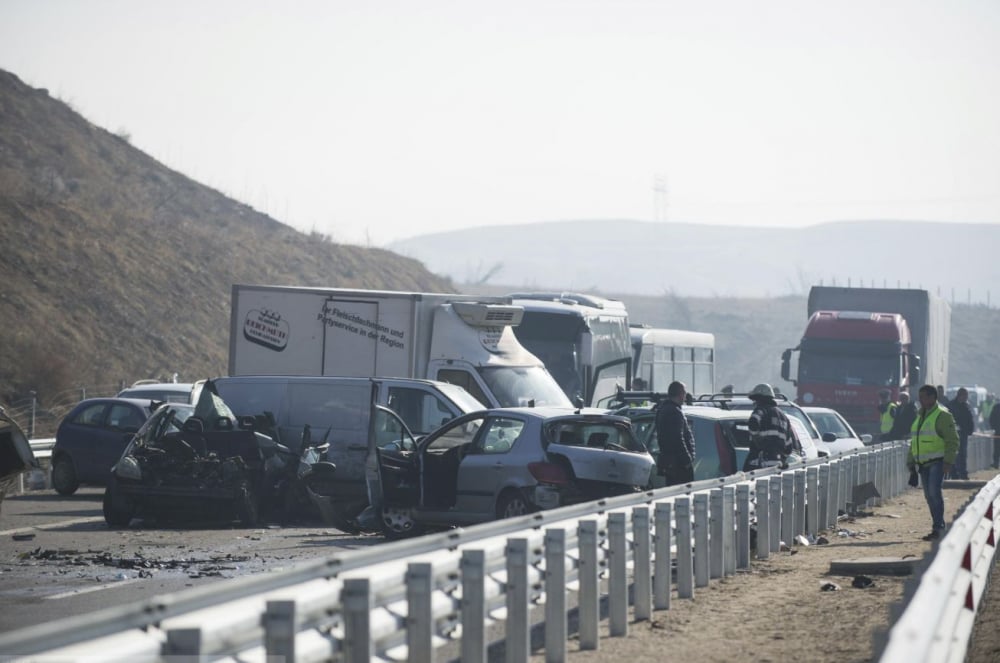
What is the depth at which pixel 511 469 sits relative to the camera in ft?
57.8

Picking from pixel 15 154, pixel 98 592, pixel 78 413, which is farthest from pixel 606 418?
pixel 15 154

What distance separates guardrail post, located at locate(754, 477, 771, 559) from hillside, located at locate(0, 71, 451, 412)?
3041 cm

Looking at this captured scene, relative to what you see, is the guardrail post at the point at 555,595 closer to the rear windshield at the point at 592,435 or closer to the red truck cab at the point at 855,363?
the rear windshield at the point at 592,435

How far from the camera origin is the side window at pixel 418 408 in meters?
21.7

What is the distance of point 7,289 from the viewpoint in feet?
161

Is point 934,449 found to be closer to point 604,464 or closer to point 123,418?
point 604,464

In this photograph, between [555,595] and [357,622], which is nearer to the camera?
[357,622]

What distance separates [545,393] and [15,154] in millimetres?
42728

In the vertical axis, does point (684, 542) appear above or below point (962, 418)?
below

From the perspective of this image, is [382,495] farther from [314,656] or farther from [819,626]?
[314,656]

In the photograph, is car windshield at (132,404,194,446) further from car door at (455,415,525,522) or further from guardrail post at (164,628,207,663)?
guardrail post at (164,628,207,663)

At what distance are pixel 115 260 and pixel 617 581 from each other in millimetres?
46694

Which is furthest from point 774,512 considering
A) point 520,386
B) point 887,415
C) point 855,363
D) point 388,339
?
point 855,363

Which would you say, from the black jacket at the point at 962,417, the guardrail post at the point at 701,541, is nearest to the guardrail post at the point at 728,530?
the guardrail post at the point at 701,541
